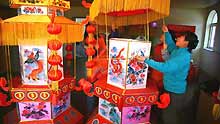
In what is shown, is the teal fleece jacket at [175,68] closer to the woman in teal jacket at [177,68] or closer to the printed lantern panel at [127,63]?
the woman in teal jacket at [177,68]

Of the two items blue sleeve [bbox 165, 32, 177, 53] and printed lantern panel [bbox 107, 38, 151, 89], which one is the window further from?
printed lantern panel [bbox 107, 38, 151, 89]

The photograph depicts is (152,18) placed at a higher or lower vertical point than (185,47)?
higher

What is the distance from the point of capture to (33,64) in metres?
1.64

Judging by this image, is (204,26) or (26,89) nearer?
(26,89)

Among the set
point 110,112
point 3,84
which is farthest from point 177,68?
point 3,84

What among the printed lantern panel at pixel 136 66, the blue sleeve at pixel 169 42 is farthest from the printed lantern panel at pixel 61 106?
the blue sleeve at pixel 169 42

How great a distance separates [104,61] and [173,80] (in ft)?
2.71

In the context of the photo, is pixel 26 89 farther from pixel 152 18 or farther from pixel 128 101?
pixel 152 18

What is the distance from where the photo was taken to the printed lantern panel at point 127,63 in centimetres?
147

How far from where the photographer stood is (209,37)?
16.3ft

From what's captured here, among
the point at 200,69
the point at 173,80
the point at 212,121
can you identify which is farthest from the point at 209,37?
the point at 173,80

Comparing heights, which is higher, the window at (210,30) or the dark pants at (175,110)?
the window at (210,30)

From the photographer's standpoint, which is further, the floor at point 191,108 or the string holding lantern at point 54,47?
the floor at point 191,108

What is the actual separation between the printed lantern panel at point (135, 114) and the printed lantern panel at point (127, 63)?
18 centimetres
